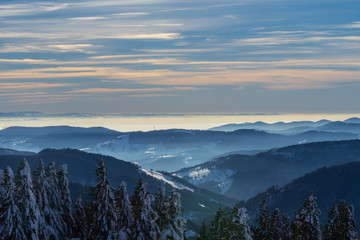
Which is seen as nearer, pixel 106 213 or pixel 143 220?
pixel 143 220

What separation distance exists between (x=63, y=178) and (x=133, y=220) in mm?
16768

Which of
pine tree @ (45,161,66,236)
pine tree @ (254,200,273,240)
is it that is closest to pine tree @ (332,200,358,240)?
pine tree @ (254,200,273,240)

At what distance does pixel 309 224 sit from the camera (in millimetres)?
59688

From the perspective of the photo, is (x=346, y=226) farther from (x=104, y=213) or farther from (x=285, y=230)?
(x=104, y=213)

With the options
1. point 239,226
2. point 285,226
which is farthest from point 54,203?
point 285,226

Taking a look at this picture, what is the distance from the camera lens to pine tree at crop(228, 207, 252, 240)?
165 ft

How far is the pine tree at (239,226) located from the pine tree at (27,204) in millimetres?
20335

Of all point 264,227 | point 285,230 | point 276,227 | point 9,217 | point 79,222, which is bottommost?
point 285,230

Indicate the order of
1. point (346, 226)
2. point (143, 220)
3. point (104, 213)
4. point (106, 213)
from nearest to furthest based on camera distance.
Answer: point (143, 220) → point (104, 213) → point (106, 213) → point (346, 226)

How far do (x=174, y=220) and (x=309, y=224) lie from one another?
19.8m

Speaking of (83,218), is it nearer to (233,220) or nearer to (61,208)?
(61,208)

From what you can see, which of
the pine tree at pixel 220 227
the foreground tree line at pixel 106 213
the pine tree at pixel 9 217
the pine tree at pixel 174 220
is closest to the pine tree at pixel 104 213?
the foreground tree line at pixel 106 213

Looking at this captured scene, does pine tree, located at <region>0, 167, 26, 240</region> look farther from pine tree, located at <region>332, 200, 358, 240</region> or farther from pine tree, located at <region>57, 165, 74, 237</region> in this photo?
pine tree, located at <region>332, 200, 358, 240</region>

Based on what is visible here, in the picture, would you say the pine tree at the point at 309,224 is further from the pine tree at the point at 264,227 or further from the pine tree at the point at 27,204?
the pine tree at the point at 27,204
